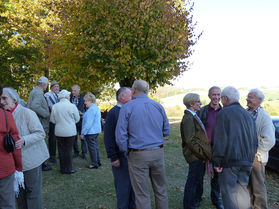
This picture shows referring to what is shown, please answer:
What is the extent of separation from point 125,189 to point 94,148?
9.79ft

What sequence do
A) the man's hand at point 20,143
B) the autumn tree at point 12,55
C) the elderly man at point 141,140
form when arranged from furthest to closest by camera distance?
the autumn tree at point 12,55 < the elderly man at point 141,140 < the man's hand at point 20,143

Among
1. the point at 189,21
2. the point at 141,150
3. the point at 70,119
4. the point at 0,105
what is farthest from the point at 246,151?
the point at 189,21

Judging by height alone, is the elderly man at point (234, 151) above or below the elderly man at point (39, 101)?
below

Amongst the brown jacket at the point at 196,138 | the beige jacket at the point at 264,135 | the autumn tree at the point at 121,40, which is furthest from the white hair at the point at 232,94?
the autumn tree at the point at 121,40

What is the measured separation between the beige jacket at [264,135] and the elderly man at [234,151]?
0.62 metres

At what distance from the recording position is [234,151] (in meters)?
3.38

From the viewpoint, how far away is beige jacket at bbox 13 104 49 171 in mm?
3432

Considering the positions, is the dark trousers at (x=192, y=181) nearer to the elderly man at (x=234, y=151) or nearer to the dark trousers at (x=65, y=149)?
the elderly man at (x=234, y=151)

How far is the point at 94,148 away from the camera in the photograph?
690cm

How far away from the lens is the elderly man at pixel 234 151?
3.40 meters

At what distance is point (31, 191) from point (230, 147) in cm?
294

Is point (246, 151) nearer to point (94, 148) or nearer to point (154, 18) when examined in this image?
point (94, 148)

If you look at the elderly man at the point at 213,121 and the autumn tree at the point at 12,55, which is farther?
the autumn tree at the point at 12,55

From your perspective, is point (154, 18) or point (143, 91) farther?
point (154, 18)
